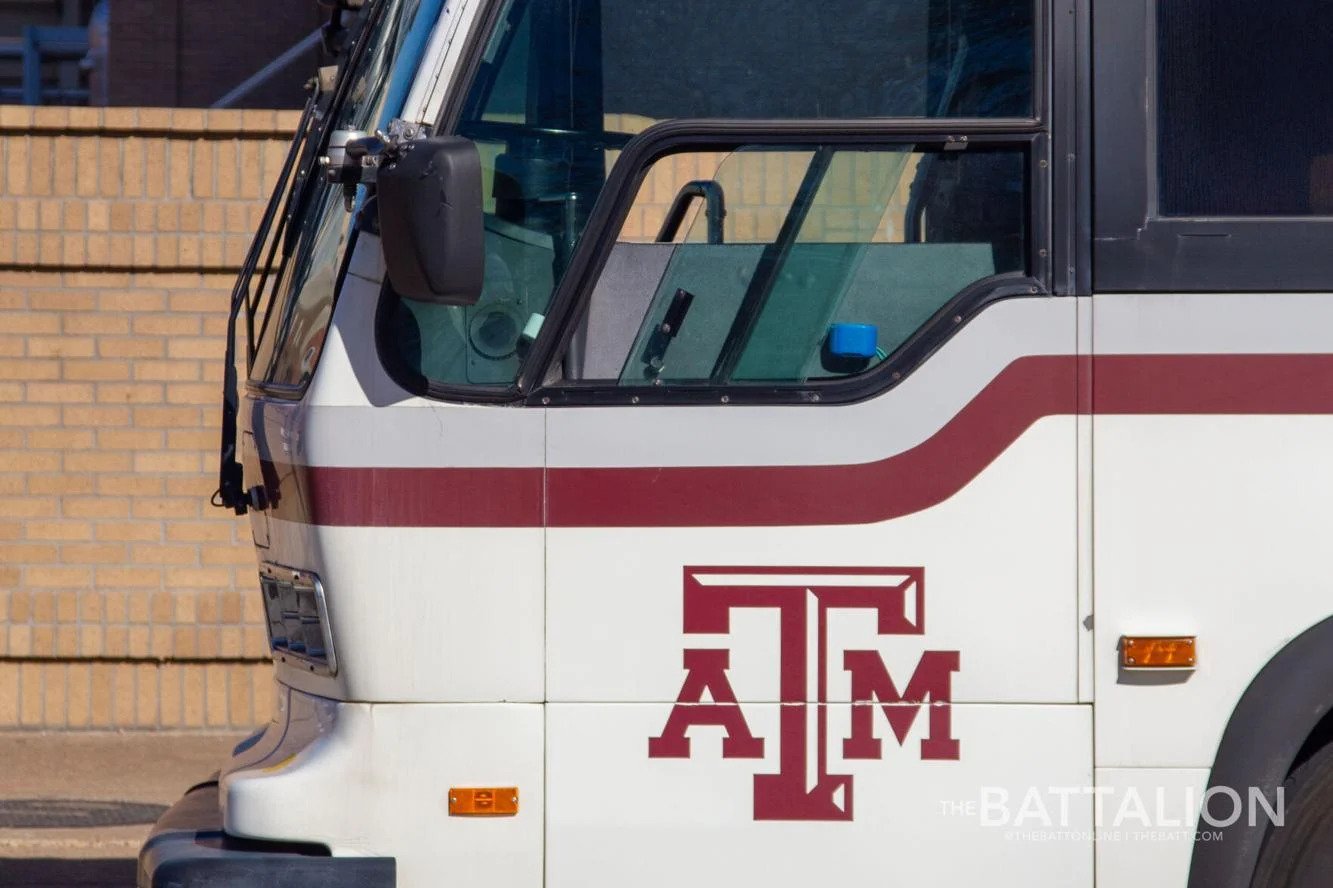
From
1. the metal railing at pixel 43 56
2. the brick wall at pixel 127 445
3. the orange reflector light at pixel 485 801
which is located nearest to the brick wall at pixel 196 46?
the metal railing at pixel 43 56

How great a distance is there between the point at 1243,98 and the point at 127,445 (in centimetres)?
557

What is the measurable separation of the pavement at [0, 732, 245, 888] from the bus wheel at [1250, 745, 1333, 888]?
4.01 meters

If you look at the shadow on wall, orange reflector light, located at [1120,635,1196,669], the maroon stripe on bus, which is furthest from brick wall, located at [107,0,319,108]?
orange reflector light, located at [1120,635,1196,669]

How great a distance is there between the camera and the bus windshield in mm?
3314

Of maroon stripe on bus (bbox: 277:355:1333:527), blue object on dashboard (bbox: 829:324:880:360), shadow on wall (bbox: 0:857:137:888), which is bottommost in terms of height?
shadow on wall (bbox: 0:857:137:888)

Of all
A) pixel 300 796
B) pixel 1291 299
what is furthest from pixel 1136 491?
pixel 300 796

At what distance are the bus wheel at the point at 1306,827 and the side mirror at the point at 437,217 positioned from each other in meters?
1.90

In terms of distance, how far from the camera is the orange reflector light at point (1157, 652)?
3.23m

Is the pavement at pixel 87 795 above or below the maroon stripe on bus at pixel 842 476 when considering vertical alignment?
below

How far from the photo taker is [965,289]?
3297 mm

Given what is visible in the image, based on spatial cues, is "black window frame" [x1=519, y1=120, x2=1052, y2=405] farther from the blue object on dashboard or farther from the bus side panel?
the bus side panel

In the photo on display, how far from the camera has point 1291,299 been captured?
10.6ft

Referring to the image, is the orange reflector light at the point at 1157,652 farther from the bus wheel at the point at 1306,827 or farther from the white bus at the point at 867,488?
the bus wheel at the point at 1306,827

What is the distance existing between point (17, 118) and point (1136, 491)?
19.2 ft
